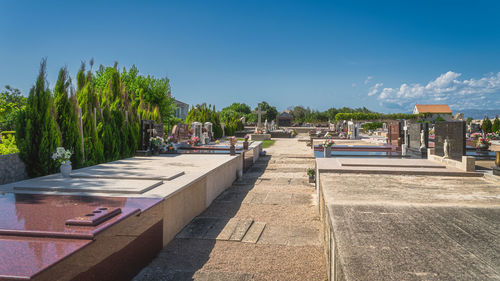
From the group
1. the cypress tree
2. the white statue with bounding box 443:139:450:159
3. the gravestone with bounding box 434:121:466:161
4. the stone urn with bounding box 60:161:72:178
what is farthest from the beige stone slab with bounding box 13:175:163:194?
the gravestone with bounding box 434:121:466:161

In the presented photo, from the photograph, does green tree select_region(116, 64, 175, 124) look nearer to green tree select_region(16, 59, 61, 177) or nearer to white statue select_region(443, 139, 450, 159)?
green tree select_region(16, 59, 61, 177)

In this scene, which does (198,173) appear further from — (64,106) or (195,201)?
(64,106)

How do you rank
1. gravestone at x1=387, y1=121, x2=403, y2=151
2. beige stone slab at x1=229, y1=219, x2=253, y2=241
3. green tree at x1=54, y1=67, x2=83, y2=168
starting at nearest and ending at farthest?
1. beige stone slab at x1=229, y1=219, x2=253, y2=241
2. green tree at x1=54, y1=67, x2=83, y2=168
3. gravestone at x1=387, y1=121, x2=403, y2=151

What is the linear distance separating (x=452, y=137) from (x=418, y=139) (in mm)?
2440

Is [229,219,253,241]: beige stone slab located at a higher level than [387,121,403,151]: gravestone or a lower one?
lower

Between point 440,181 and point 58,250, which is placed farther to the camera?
point 440,181

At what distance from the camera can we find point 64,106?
26.1 ft

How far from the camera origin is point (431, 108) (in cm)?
9856

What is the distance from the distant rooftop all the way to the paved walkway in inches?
3982

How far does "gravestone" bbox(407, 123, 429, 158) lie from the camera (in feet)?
34.8

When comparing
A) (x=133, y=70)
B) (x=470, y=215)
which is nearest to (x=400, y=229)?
(x=470, y=215)

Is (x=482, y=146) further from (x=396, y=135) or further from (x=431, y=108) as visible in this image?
(x=431, y=108)

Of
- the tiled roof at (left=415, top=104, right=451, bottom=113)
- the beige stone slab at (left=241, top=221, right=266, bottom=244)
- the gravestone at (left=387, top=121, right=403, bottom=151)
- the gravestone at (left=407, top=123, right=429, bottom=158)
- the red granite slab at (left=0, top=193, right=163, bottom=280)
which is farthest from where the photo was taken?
the tiled roof at (left=415, top=104, right=451, bottom=113)

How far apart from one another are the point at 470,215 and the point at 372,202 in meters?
1.06
